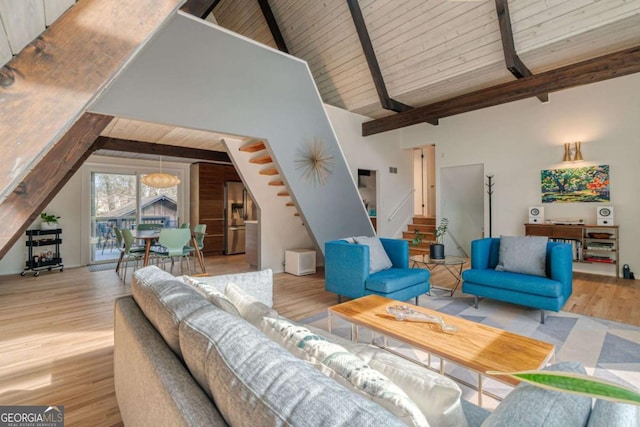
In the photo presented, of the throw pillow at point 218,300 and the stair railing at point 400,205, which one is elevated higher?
the stair railing at point 400,205

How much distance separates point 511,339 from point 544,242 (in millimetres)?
2038

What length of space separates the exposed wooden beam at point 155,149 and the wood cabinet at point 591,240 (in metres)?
6.82

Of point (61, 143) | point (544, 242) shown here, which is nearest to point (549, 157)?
point (544, 242)

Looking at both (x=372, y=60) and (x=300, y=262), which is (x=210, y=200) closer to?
(x=300, y=262)

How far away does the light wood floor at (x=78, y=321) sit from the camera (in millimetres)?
1930

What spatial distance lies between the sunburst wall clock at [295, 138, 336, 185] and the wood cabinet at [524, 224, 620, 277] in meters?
4.19

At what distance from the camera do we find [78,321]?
319 centimetres

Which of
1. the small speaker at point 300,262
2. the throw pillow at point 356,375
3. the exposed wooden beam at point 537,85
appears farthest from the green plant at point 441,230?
the throw pillow at point 356,375

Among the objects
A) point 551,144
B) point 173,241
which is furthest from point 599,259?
point 173,241

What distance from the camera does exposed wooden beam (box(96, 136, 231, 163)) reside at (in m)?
5.13

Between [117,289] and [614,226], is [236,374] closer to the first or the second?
[117,289]

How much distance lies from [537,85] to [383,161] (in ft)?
10.4

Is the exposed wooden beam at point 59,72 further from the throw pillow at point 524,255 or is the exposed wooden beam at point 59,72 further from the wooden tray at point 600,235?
the wooden tray at point 600,235

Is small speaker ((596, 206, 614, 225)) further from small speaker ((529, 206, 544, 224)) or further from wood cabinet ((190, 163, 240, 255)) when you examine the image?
wood cabinet ((190, 163, 240, 255))
